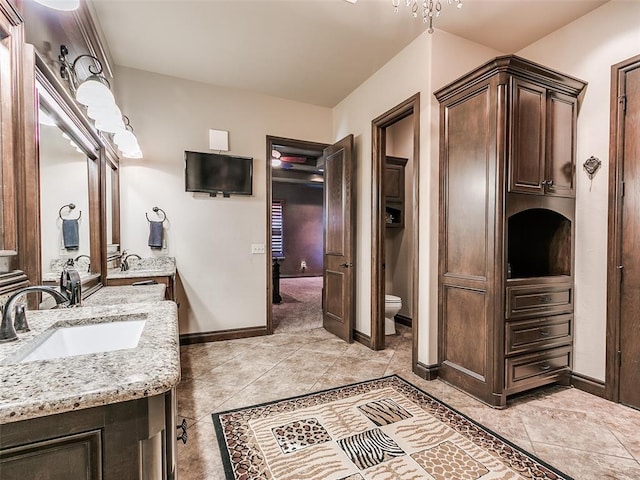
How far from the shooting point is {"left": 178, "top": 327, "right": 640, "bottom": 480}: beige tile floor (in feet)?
5.41

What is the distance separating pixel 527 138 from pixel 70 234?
3.10 m

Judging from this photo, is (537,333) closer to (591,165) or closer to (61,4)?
(591,165)

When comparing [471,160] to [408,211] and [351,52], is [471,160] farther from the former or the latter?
[408,211]

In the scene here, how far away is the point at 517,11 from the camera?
237cm

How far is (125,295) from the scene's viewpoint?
2.03 m

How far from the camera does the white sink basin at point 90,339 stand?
114 centimetres

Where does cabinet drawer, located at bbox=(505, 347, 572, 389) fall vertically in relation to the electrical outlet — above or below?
below

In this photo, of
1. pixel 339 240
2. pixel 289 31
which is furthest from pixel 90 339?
pixel 339 240

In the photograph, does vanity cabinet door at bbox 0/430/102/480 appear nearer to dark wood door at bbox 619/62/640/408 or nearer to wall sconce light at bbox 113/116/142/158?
wall sconce light at bbox 113/116/142/158

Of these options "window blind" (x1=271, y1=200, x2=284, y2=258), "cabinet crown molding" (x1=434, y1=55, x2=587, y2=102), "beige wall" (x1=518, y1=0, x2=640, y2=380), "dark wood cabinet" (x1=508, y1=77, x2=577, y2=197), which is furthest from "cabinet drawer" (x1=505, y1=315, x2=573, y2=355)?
"window blind" (x1=271, y1=200, x2=284, y2=258)

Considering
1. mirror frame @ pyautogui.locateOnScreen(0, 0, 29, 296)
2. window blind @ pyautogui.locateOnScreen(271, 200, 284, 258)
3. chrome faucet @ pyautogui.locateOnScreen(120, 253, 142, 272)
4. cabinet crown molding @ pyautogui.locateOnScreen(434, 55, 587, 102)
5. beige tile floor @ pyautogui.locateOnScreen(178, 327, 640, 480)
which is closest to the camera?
mirror frame @ pyautogui.locateOnScreen(0, 0, 29, 296)

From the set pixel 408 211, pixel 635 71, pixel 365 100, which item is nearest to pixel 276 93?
pixel 365 100

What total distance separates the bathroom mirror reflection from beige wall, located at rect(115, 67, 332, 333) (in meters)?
1.09

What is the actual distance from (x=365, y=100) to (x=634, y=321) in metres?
3.00
